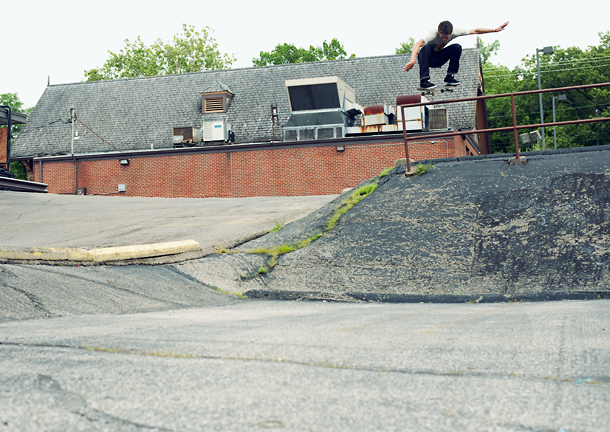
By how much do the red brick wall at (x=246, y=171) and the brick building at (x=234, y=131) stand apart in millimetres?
58

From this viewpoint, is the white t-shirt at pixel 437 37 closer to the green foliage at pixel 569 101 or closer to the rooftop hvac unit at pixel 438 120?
the rooftop hvac unit at pixel 438 120

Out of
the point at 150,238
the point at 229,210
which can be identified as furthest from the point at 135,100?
the point at 150,238

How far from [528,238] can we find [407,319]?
4.44 metres

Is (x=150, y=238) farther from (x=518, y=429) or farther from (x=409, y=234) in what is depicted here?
(x=518, y=429)

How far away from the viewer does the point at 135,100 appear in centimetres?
3938

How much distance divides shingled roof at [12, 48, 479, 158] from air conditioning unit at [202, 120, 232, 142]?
2.81 ft

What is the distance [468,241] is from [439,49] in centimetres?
448

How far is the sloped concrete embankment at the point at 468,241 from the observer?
8773mm

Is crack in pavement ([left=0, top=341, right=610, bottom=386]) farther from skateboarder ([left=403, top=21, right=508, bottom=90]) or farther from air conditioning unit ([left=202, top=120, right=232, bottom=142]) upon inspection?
air conditioning unit ([left=202, top=120, right=232, bottom=142])

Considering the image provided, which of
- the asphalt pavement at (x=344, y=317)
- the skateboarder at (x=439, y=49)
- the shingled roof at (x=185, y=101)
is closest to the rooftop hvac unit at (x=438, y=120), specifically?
the shingled roof at (x=185, y=101)

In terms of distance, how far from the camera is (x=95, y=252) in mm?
9250

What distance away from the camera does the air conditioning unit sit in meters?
34.6

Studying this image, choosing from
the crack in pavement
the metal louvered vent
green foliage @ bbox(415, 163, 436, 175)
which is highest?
the metal louvered vent

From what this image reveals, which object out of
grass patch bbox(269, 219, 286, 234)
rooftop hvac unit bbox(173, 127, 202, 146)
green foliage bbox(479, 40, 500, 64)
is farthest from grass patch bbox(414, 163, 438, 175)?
green foliage bbox(479, 40, 500, 64)
